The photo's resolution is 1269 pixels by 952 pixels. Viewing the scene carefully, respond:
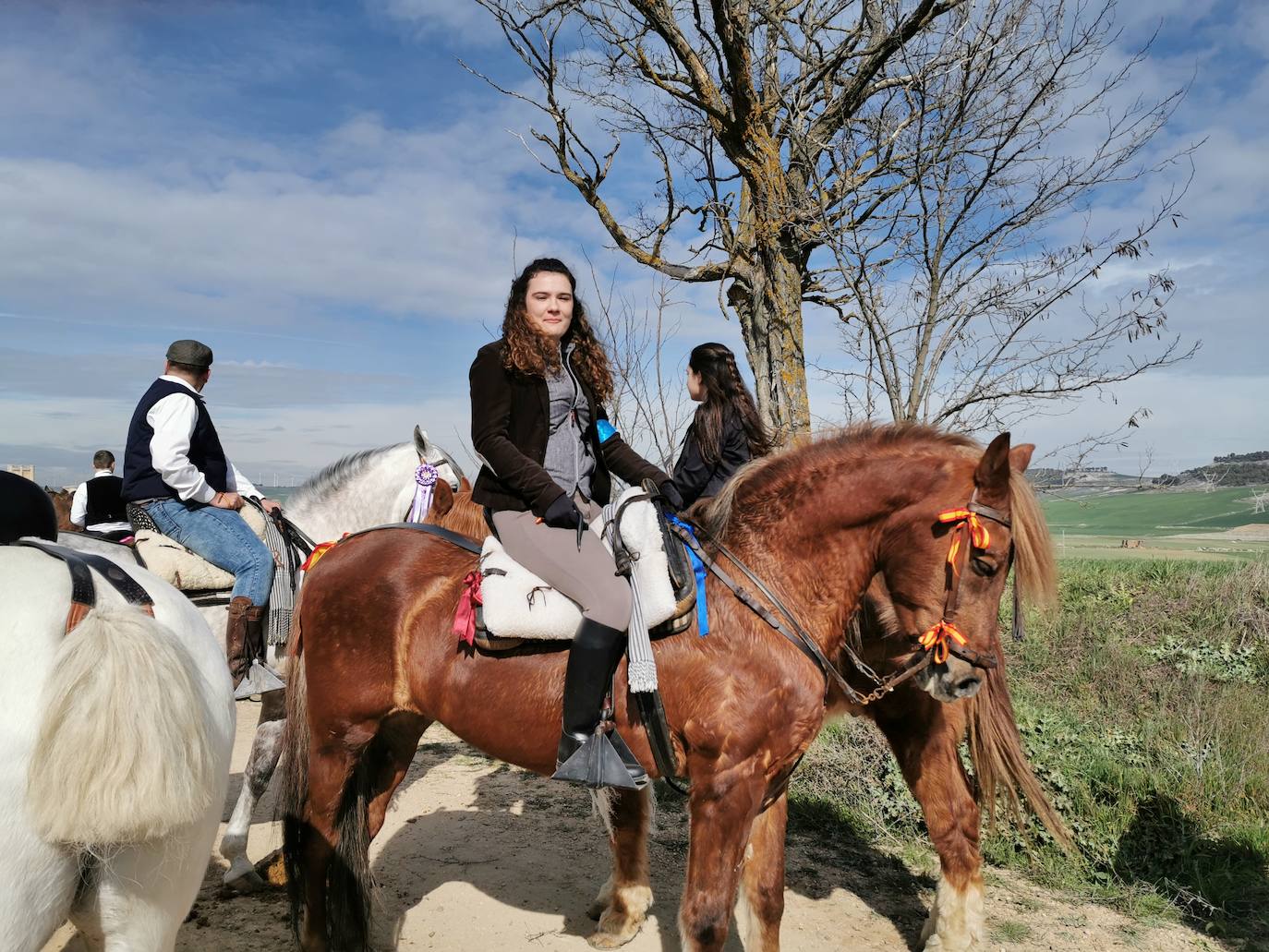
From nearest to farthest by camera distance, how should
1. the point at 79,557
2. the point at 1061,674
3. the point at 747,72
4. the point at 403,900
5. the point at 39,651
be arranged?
the point at 39,651, the point at 79,557, the point at 403,900, the point at 747,72, the point at 1061,674

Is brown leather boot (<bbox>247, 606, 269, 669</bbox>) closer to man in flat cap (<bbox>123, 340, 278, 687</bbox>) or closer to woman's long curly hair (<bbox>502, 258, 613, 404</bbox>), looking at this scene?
man in flat cap (<bbox>123, 340, 278, 687</bbox>)

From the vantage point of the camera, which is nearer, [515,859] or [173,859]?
[173,859]

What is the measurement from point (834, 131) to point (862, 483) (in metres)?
4.34

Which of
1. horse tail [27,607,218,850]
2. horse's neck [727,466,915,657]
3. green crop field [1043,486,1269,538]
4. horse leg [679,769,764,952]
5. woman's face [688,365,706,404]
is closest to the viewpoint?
horse tail [27,607,218,850]

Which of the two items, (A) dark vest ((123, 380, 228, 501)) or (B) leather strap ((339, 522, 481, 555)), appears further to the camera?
(A) dark vest ((123, 380, 228, 501))

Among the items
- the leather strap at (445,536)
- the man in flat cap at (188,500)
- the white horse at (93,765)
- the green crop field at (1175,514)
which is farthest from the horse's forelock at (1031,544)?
the green crop field at (1175,514)

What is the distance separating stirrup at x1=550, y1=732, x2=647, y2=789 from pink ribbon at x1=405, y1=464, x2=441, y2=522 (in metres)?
2.52

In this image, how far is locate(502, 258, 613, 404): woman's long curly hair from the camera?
3059 mm

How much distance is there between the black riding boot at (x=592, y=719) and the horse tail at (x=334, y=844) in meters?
1.17

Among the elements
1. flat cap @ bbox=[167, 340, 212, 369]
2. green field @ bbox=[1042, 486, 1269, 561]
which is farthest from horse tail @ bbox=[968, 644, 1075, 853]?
green field @ bbox=[1042, 486, 1269, 561]

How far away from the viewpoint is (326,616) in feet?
11.2

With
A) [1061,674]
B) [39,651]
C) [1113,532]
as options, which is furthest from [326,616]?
[1113,532]

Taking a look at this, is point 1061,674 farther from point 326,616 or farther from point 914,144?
point 326,616

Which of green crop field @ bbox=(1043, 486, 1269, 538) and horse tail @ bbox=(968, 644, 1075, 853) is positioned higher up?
green crop field @ bbox=(1043, 486, 1269, 538)
